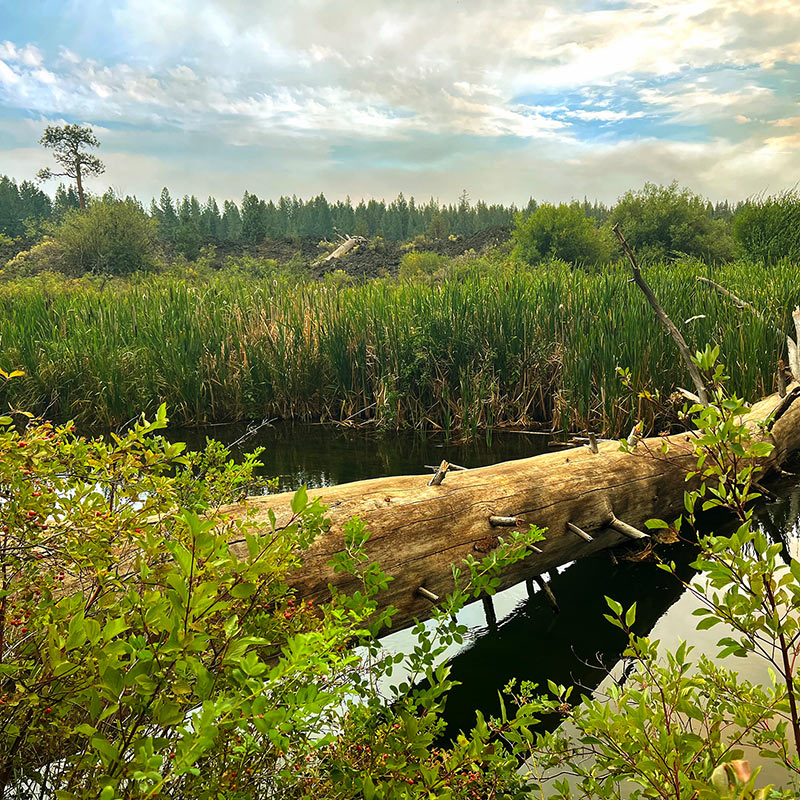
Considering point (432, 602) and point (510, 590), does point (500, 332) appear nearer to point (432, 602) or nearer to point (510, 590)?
point (510, 590)

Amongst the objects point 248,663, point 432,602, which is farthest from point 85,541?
point 432,602

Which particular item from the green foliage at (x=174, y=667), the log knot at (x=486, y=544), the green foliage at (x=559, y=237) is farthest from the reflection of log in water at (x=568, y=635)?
the green foliage at (x=559, y=237)

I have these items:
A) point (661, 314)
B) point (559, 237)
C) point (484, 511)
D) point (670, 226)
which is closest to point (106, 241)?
point (559, 237)

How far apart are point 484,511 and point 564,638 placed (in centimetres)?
70

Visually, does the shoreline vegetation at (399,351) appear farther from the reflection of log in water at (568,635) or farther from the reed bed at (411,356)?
the reflection of log in water at (568,635)

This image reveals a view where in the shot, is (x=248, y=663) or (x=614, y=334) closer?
(x=248, y=663)

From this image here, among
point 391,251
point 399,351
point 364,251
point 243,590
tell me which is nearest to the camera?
point 243,590

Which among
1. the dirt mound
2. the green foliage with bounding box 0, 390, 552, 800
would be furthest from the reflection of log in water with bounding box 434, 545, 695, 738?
the dirt mound

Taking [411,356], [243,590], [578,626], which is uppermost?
[243,590]

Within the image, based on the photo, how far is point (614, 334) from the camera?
6.74 metres

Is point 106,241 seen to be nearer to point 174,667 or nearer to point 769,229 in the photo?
point 769,229

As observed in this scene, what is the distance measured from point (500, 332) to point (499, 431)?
117 centimetres

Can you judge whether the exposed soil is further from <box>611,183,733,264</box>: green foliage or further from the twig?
the twig

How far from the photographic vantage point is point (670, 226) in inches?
835
